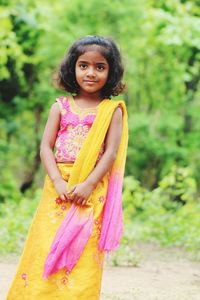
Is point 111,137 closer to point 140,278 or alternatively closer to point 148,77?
point 140,278

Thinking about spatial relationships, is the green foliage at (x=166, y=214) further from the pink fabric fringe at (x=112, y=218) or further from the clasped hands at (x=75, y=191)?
the clasped hands at (x=75, y=191)

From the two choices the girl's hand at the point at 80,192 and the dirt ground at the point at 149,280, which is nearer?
the girl's hand at the point at 80,192

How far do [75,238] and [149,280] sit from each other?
2216 mm

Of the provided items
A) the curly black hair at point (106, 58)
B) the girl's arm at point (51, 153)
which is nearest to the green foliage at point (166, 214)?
the curly black hair at point (106, 58)

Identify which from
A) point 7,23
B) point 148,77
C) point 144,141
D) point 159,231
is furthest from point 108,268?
point 148,77

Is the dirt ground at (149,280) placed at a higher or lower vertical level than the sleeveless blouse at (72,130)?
lower

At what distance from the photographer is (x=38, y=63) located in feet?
53.0

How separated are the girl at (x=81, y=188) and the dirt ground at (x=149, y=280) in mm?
1082

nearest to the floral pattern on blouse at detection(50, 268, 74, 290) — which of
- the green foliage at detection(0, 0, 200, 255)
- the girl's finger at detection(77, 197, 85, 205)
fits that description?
the girl's finger at detection(77, 197, 85, 205)

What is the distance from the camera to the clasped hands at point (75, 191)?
10.8 feet

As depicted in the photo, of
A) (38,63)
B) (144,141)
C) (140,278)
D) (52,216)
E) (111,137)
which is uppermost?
(38,63)

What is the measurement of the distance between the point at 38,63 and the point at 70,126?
13.0m

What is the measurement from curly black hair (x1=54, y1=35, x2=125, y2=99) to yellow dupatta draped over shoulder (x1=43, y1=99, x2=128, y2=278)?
0.15 m

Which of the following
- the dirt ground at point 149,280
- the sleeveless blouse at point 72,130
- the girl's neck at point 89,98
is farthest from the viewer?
the dirt ground at point 149,280
